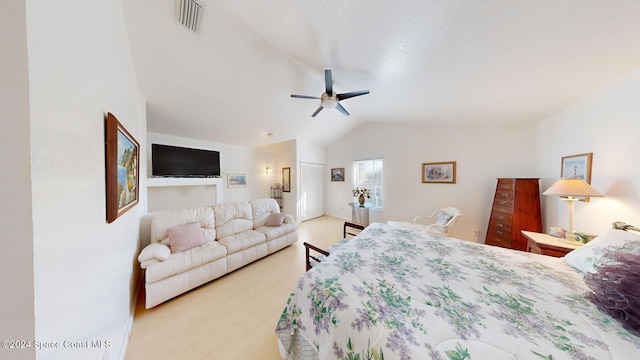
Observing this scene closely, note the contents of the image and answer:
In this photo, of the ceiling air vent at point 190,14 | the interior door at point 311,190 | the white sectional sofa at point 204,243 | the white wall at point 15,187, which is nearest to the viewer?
the white wall at point 15,187

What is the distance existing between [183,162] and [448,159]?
5.31 metres

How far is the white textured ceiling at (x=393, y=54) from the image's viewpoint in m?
1.25

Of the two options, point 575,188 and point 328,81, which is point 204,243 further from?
point 575,188

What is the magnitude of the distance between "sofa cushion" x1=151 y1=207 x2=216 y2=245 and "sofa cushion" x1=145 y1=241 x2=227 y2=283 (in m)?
0.28

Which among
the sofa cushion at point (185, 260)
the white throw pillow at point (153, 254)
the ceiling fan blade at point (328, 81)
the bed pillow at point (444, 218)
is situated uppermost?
the ceiling fan blade at point (328, 81)

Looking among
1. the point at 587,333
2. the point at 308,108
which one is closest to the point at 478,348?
the point at 587,333

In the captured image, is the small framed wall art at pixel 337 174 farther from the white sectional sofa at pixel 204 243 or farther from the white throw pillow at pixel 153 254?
the white throw pillow at pixel 153 254

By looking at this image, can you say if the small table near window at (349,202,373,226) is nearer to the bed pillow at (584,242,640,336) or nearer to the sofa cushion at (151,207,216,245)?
the sofa cushion at (151,207,216,245)

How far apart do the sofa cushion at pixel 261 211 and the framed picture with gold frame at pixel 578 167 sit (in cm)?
415

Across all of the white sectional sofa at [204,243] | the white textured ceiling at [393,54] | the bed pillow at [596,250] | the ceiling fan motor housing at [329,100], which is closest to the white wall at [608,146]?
the white textured ceiling at [393,54]

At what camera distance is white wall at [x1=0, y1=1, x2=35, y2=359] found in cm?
46

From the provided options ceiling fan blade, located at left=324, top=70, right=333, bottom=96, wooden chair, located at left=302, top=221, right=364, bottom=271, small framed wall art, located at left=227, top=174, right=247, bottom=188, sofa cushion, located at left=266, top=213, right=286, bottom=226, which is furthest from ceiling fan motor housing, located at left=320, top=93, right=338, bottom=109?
small framed wall art, located at left=227, top=174, right=247, bottom=188

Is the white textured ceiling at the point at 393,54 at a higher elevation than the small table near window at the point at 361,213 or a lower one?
higher

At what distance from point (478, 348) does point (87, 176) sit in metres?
1.96
